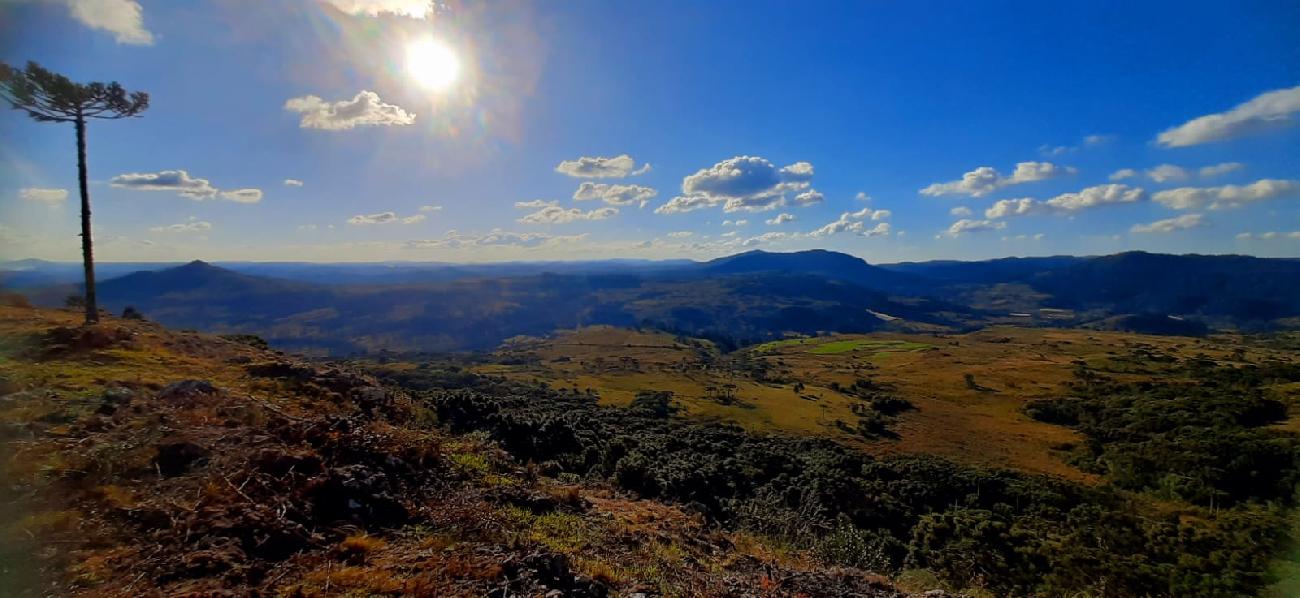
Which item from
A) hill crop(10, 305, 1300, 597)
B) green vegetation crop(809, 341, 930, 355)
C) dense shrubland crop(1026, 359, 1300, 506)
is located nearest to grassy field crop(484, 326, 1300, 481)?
green vegetation crop(809, 341, 930, 355)

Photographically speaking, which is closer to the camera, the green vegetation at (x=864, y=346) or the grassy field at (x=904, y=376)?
the grassy field at (x=904, y=376)

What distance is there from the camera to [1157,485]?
50.8m

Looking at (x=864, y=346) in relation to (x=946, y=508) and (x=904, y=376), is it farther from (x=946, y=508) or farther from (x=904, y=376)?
(x=946, y=508)

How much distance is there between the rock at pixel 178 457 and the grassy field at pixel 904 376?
7198cm

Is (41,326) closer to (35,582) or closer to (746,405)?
(35,582)

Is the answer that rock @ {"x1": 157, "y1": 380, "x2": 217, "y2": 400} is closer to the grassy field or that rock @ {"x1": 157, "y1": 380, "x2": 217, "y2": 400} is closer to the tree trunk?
the tree trunk

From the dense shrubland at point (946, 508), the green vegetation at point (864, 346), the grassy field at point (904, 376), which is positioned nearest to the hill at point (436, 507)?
the dense shrubland at point (946, 508)

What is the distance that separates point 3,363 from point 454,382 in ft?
236

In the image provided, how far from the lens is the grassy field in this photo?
240 feet

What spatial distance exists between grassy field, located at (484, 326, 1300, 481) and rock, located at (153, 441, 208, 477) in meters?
72.0

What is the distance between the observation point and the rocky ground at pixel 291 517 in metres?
6.11

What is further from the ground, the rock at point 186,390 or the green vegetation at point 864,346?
the rock at point 186,390

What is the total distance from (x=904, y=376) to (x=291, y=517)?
430ft

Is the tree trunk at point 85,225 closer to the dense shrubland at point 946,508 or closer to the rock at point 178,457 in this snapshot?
the dense shrubland at point 946,508
